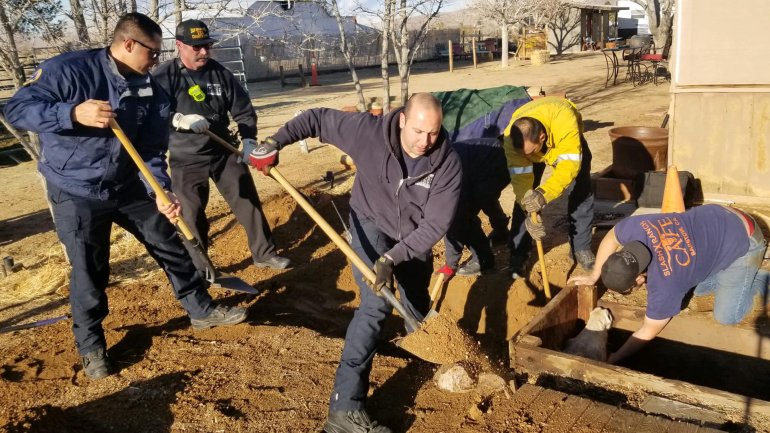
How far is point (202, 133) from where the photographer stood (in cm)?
479

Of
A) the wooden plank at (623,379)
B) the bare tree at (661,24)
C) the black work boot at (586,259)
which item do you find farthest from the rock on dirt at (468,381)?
the bare tree at (661,24)

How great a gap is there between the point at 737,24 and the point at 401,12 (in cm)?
464

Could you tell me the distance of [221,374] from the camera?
3715 millimetres

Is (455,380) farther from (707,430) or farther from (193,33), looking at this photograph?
(193,33)

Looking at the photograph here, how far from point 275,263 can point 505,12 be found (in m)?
27.0

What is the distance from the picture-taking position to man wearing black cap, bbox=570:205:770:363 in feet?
11.4

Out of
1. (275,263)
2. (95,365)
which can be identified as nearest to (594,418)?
(95,365)

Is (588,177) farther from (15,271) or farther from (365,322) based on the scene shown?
(15,271)

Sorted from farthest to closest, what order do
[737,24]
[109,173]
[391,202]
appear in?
[737,24]
[109,173]
[391,202]

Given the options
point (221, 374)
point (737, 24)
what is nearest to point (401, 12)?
point (737, 24)

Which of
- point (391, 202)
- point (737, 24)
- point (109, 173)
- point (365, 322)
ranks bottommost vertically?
point (365, 322)

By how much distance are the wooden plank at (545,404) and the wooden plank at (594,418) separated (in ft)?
0.48

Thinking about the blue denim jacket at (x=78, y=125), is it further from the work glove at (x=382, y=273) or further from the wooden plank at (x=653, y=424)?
the wooden plank at (x=653, y=424)

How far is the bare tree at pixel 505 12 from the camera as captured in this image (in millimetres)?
29011
